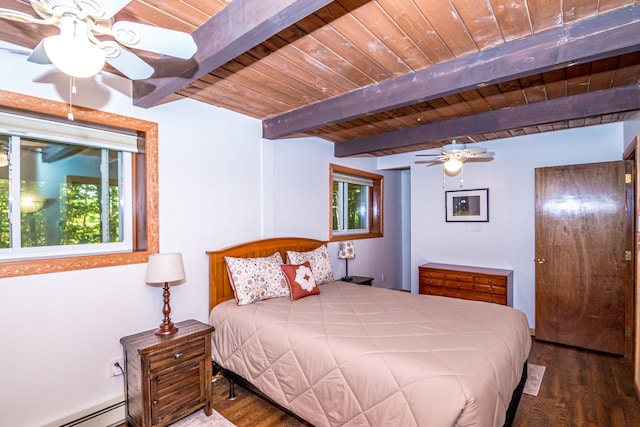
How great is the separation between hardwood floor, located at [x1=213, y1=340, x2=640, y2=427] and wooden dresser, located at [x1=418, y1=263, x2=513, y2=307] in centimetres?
85

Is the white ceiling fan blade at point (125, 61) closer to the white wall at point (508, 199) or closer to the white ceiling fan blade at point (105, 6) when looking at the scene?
the white ceiling fan blade at point (105, 6)

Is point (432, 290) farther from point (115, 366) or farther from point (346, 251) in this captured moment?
point (115, 366)

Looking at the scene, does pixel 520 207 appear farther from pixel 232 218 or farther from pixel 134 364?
pixel 134 364

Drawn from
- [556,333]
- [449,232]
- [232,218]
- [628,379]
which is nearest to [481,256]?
[449,232]

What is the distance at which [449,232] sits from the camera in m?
4.74

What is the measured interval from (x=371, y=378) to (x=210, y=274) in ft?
5.78

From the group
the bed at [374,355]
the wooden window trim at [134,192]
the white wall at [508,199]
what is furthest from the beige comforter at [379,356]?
the white wall at [508,199]

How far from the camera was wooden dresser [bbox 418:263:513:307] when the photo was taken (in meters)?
3.89

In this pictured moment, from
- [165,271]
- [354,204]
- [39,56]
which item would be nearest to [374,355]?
[165,271]

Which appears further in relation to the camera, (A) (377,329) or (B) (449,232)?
(B) (449,232)

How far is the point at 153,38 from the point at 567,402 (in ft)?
11.7

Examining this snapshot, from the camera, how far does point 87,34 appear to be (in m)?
1.26

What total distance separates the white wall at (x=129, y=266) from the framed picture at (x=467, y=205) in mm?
2263

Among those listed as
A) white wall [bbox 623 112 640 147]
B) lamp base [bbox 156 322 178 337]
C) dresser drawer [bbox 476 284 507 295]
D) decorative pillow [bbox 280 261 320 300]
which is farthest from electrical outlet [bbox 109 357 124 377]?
white wall [bbox 623 112 640 147]
